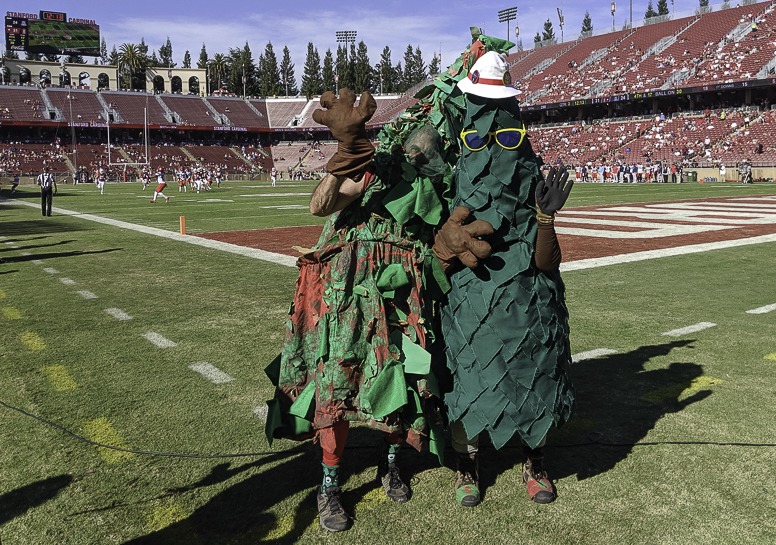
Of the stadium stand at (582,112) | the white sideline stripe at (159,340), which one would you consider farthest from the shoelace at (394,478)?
the stadium stand at (582,112)

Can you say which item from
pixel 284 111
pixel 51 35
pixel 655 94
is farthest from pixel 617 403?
pixel 51 35

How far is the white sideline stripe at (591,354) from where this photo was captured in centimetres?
489

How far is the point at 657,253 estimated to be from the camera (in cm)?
1030

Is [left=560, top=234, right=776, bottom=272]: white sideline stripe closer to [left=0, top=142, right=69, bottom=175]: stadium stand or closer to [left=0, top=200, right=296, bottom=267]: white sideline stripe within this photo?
[left=0, top=200, right=296, bottom=267]: white sideline stripe

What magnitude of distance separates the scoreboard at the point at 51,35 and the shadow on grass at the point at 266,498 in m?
88.1

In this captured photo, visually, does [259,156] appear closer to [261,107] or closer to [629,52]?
[261,107]

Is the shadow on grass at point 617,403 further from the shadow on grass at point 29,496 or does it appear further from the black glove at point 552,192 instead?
the shadow on grass at point 29,496

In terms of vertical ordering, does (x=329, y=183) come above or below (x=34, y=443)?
above

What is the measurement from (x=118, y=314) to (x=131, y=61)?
100572 mm

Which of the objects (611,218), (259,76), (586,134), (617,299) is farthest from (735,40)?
(259,76)

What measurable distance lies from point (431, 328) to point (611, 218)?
14861 millimetres

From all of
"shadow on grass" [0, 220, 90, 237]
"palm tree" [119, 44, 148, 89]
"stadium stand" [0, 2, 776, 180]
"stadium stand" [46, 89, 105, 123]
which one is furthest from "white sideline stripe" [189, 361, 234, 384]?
"palm tree" [119, 44, 148, 89]

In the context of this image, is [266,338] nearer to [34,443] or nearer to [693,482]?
[34,443]

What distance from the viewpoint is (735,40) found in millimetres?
47875
